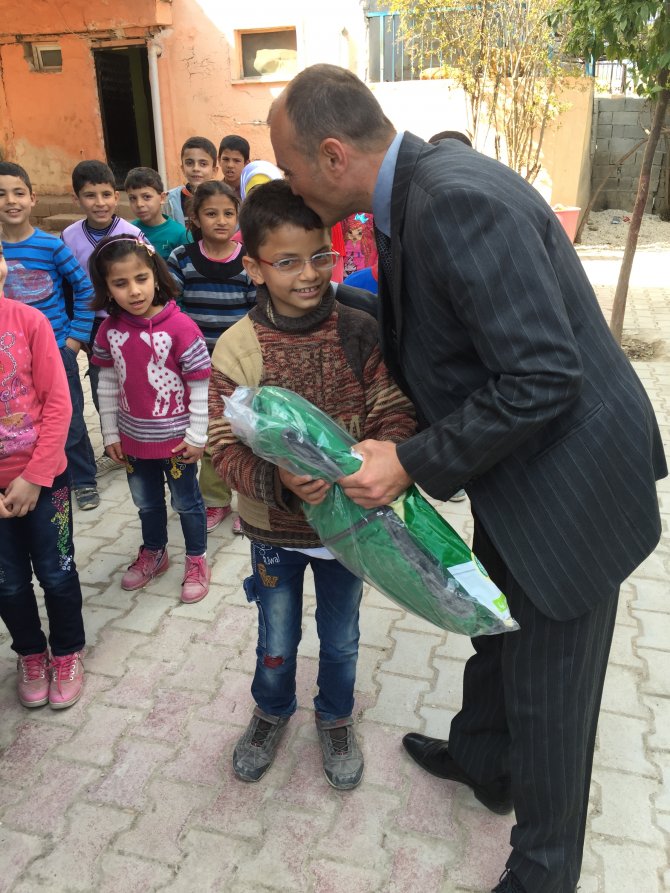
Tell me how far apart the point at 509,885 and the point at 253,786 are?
33.1 inches

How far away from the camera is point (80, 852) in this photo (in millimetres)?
2158

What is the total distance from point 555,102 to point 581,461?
37.6 feet

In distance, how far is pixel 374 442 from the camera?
1.67 metres

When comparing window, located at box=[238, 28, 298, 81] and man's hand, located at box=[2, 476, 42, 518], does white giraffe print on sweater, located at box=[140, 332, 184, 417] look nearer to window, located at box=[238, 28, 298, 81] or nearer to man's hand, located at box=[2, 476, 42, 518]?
man's hand, located at box=[2, 476, 42, 518]

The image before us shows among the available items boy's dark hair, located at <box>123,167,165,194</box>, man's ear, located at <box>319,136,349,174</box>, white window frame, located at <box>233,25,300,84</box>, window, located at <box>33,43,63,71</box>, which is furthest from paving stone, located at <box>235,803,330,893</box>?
window, located at <box>33,43,63,71</box>

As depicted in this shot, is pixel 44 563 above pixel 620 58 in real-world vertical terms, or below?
below

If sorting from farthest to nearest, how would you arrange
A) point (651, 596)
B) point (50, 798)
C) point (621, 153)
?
point (621, 153) < point (651, 596) < point (50, 798)

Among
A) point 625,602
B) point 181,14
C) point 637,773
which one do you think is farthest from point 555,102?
point 637,773

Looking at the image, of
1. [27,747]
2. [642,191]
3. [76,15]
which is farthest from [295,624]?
[76,15]

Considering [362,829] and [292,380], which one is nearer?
[292,380]

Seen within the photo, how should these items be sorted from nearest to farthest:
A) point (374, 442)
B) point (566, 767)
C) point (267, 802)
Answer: point (374, 442) → point (566, 767) → point (267, 802)

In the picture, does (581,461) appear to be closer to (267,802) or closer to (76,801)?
Result: (267,802)

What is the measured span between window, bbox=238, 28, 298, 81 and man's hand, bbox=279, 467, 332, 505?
1148 cm

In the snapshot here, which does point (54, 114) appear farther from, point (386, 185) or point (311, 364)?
point (386, 185)
